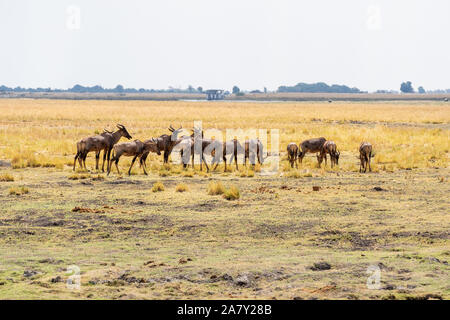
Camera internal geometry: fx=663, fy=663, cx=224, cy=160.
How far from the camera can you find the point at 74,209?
51.1 ft

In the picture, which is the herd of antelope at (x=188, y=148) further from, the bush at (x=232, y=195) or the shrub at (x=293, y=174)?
the bush at (x=232, y=195)

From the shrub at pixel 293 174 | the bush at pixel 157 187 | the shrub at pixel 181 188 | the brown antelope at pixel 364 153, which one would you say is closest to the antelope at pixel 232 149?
the shrub at pixel 293 174

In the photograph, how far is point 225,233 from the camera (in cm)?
1313

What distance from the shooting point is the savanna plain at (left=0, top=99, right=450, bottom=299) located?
914 cm

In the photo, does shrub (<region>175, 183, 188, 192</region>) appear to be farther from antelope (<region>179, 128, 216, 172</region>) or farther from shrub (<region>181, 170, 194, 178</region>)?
A: antelope (<region>179, 128, 216, 172</region>)

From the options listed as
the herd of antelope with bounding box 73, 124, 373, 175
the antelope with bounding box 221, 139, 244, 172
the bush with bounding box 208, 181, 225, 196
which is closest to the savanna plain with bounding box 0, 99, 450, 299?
the bush with bounding box 208, 181, 225, 196

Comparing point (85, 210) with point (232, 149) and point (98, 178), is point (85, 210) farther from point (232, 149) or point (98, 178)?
point (232, 149)

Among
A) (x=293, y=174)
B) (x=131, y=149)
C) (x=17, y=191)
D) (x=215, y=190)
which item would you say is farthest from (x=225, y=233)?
(x=131, y=149)

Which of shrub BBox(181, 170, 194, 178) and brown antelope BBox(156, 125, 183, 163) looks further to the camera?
brown antelope BBox(156, 125, 183, 163)

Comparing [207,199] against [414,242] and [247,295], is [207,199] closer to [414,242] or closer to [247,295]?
[414,242]

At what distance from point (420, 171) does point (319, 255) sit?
14406 mm

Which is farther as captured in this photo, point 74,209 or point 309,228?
point 74,209

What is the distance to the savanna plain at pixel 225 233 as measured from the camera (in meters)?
9.14

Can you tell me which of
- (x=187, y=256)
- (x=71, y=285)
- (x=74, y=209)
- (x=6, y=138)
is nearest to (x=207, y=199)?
(x=74, y=209)
